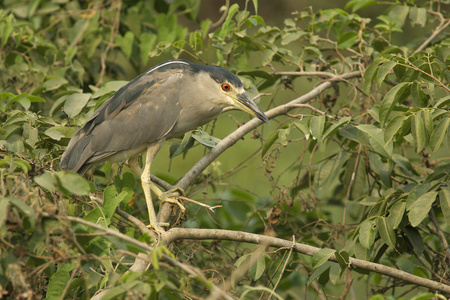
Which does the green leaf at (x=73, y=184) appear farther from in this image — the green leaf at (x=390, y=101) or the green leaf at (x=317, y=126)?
the green leaf at (x=390, y=101)

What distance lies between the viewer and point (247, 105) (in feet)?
9.30

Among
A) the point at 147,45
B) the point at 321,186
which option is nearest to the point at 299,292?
the point at 321,186

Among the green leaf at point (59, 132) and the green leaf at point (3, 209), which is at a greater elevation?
the green leaf at point (3, 209)

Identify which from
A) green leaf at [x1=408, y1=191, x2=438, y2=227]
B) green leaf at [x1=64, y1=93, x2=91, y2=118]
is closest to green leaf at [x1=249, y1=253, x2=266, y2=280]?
green leaf at [x1=408, y1=191, x2=438, y2=227]

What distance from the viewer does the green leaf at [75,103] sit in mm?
2781

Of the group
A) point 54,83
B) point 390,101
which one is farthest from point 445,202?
point 54,83

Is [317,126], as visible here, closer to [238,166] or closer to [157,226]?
[238,166]

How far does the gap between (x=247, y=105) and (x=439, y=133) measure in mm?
1052

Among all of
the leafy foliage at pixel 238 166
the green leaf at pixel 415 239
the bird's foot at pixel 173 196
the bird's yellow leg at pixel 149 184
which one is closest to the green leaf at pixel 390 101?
the leafy foliage at pixel 238 166

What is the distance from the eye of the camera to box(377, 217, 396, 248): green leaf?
2150mm

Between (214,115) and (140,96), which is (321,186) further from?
(140,96)

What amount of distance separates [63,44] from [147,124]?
1.28m

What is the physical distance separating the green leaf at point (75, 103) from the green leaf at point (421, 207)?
1722mm

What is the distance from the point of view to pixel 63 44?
3.73m
